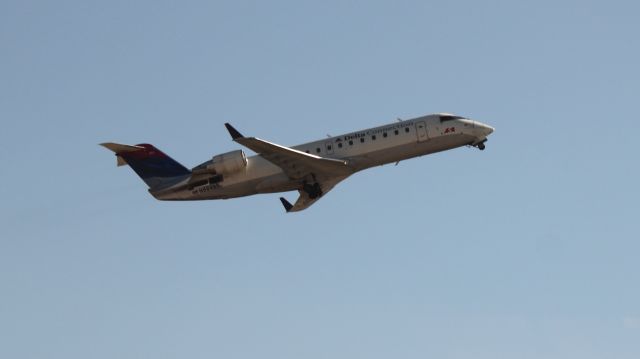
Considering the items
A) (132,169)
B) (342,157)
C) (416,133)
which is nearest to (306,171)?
(342,157)

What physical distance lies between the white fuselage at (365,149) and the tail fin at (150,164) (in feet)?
2.80

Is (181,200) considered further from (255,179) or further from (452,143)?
(452,143)

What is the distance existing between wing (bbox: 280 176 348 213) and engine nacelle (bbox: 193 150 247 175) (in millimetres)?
4103

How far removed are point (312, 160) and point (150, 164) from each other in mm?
8097

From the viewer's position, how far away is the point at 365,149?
1785 inches

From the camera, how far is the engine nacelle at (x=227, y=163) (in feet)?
149

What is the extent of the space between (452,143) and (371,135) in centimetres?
382

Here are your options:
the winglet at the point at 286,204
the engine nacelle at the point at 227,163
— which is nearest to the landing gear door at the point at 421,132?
the winglet at the point at 286,204

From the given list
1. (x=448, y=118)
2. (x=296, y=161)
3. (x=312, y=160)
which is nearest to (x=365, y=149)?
(x=312, y=160)

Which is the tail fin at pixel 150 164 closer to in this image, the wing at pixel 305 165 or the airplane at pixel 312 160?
the airplane at pixel 312 160

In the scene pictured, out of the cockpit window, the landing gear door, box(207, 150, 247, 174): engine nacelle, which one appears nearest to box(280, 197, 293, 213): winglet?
box(207, 150, 247, 174): engine nacelle

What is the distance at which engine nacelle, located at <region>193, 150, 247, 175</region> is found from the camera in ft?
149

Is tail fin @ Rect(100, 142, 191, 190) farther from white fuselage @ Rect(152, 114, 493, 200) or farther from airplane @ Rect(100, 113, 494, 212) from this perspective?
white fuselage @ Rect(152, 114, 493, 200)

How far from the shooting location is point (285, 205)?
4953 cm
